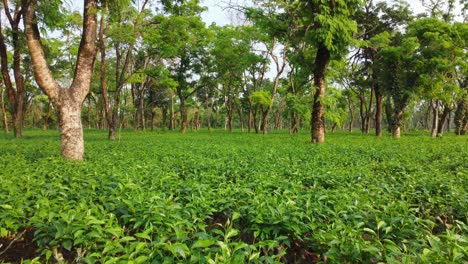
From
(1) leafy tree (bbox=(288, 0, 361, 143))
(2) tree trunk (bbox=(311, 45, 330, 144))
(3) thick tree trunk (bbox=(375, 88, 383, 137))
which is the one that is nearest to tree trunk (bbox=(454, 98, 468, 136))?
(3) thick tree trunk (bbox=(375, 88, 383, 137))

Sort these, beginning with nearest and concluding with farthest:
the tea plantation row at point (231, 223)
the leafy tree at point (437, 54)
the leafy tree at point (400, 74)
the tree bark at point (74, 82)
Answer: the tea plantation row at point (231, 223) < the tree bark at point (74, 82) < the leafy tree at point (437, 54) < the leafy tree at point (400, 74)

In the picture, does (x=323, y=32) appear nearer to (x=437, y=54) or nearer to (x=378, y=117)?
(x=437, y=54)

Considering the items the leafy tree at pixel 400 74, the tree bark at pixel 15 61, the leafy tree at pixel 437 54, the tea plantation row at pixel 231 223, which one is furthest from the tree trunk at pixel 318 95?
the tree bark at pixel 15 61

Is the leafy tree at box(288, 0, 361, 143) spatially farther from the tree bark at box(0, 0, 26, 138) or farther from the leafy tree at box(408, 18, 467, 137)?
the tree bark at box(0, 0, 26, 138)

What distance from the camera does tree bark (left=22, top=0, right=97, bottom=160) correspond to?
861 cm

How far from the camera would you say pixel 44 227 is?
308 centimetres

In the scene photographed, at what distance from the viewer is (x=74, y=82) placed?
8.90 m

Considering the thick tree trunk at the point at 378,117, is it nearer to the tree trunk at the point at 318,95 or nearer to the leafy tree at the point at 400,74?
the leafy tree at the point at 400,74

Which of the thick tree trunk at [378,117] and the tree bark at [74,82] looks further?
the thick tree trunk at [378,117]

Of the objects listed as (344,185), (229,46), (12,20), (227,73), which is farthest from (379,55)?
(12,20)

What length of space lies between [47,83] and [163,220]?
7.29 meters

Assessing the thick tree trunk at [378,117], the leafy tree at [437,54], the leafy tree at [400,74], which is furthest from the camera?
the thick tree trunk at [378,117]

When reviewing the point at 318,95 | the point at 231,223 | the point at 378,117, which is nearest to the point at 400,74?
the point at 378,117

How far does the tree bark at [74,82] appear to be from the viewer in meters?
8.61
